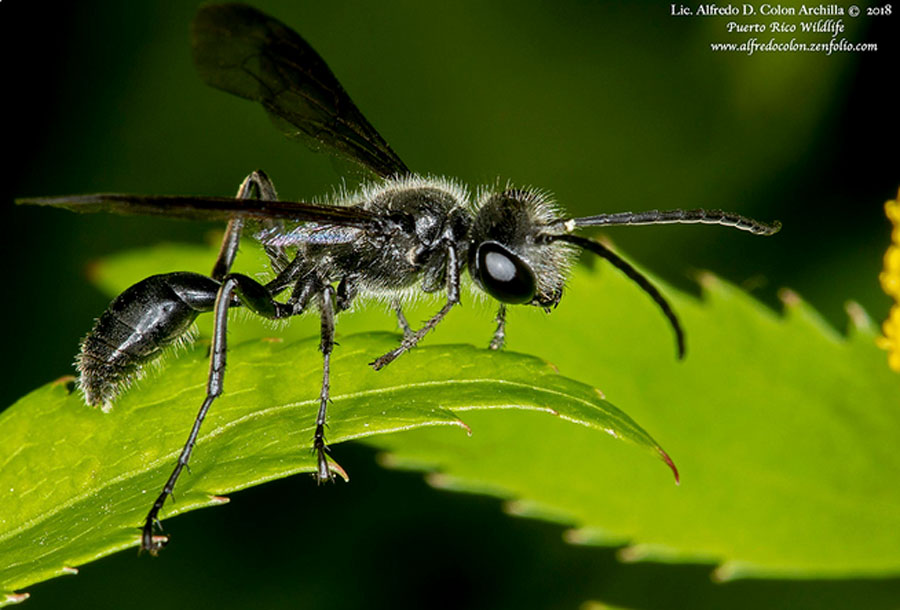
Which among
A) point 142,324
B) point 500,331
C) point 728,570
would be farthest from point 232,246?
point 728,570

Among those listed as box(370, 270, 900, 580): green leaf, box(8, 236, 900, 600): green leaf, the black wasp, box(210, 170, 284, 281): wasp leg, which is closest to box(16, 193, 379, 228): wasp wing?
the black wasp

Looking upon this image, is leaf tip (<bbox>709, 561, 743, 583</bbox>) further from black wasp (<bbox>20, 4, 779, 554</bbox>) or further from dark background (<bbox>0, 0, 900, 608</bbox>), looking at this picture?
black wasp (<bbox>20, 4, 779, 554</bbox>)

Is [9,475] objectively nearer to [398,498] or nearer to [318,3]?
[398,498]

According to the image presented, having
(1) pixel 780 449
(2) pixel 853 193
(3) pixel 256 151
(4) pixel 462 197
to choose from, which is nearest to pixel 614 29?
(2) pixel 853 193

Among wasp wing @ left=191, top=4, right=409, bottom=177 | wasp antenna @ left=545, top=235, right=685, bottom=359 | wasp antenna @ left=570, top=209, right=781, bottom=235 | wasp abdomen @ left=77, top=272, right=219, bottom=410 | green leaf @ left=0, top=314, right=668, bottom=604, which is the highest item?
wasp wing @ left=191, top=4, right=409, bottom=177

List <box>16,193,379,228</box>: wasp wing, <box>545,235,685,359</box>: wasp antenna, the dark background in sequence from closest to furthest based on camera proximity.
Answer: <box>16,193,379,228</box>: wasp wing, <box>545,235,685,359</box>: wasp antenna, the dark background

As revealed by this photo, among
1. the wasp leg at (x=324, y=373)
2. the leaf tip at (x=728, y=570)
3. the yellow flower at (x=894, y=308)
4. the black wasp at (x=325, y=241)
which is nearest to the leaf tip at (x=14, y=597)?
the black wasp at (x=325, y=241)

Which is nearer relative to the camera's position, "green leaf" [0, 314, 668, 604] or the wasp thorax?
"green leaf" [0, 314, 668, 604]
